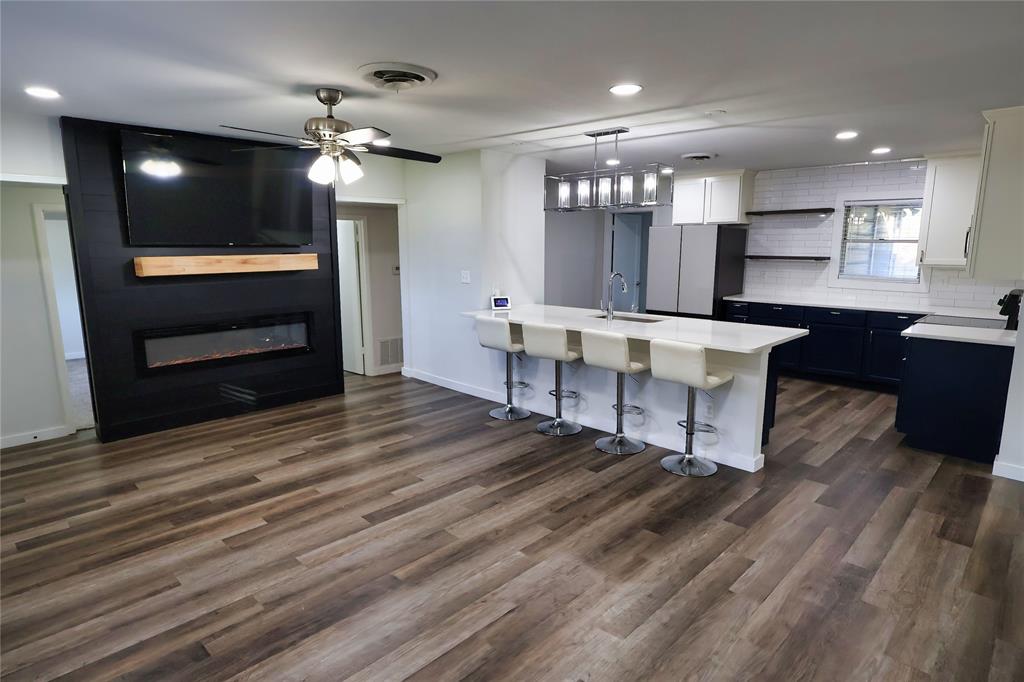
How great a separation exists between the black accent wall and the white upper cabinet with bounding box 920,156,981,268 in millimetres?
5906

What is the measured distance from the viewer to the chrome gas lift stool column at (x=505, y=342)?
481 centimetres

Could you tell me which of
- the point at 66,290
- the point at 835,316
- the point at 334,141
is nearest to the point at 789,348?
the point at 835,316

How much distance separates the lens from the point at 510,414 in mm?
5074

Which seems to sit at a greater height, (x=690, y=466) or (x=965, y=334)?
(x=965, y=334)

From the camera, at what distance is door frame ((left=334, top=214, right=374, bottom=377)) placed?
6.43 metres

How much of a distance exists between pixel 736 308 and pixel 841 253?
1.28 meters

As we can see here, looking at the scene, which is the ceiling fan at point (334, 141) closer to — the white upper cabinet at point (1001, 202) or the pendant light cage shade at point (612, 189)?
the pendant light cage shade at point (612, 189)

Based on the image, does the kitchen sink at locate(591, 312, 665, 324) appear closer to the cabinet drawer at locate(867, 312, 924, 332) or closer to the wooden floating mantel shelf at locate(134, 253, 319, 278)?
the cabinet drawer at locate(867, 312, 924, 332)

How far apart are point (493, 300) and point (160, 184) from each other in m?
2.92

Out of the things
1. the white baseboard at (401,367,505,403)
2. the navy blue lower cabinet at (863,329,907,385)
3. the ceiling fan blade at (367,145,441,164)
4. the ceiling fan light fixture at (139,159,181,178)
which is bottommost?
the white baseboard at (401,367,505,403)

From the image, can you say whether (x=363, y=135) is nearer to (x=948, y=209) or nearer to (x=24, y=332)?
(x=24, y=332)

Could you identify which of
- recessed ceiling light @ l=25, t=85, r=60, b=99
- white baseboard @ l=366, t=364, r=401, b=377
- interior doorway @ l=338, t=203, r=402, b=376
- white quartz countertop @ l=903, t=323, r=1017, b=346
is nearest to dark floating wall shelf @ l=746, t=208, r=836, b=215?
white quartz countertop @ l=903, t=323, r=1017, b=346

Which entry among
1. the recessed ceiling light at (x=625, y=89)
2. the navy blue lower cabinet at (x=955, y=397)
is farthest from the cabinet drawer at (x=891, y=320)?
the recessed ceiling light at (x=625, y=89)

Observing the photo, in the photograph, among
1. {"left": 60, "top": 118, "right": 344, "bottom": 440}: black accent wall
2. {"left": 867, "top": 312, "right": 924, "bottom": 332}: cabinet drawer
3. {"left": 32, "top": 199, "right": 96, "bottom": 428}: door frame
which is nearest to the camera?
{"left": 60, "top": 118, "right": 344, "bottom": 440}: black accent wall
